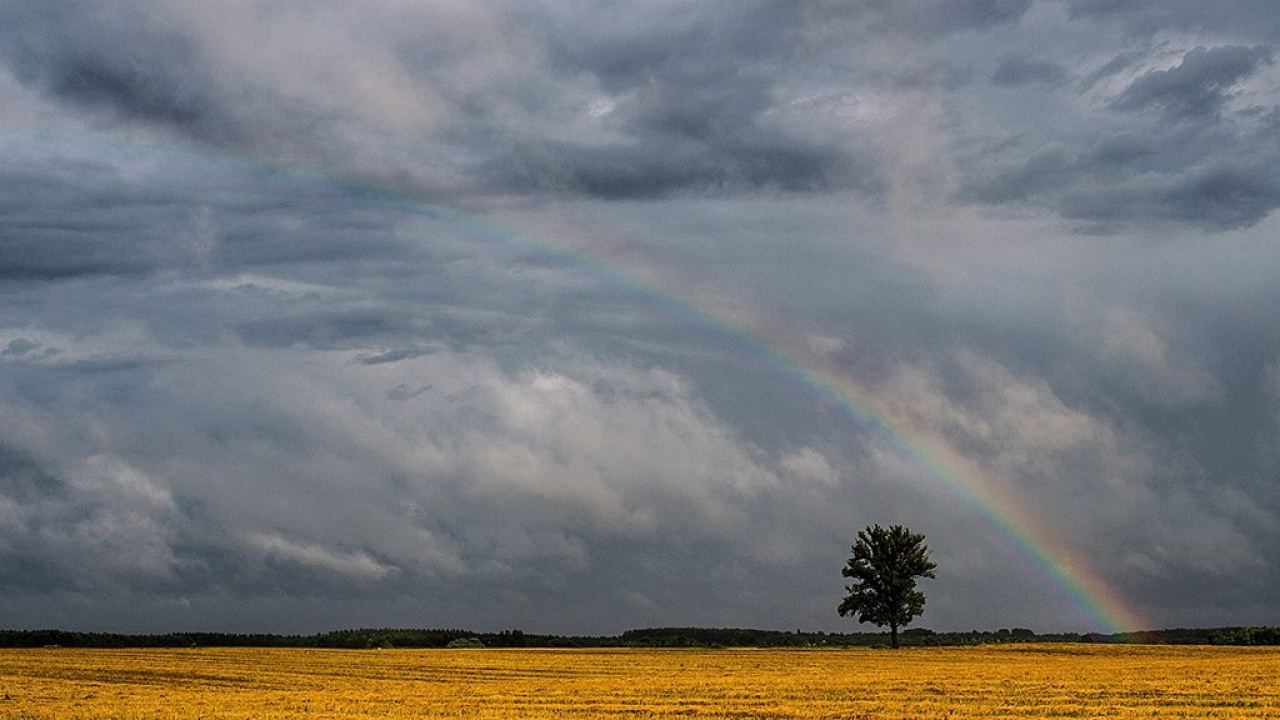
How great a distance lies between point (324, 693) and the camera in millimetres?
53844

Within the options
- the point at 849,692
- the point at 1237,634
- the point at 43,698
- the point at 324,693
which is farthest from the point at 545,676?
the point at 1237,634

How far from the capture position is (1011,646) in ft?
402

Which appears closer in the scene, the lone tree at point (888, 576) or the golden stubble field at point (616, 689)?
the golden stubble field at point (616, 689)

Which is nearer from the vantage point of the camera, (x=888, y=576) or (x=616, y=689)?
(x=616, y=689)

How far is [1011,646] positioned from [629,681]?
7225cm

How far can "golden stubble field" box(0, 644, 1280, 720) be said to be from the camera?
41969 mm

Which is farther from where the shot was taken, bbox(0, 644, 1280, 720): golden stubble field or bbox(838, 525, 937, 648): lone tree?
bbox(838, 525, 937, 648): lone tree

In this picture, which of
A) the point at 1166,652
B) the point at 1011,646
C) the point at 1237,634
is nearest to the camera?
the point at 1166,652

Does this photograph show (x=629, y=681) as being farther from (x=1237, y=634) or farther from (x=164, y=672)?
(x=1237, y=634)

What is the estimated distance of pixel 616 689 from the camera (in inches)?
2132

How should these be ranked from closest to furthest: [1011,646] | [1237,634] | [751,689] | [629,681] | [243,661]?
[751,689]
[629,681]
[243,661]
[1011,646]
[1237,634]

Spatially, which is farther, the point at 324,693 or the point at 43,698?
the point at 324,693

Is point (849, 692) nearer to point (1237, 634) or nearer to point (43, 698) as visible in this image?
point (43, 698)

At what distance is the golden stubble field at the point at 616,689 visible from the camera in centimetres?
4197
